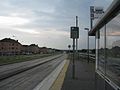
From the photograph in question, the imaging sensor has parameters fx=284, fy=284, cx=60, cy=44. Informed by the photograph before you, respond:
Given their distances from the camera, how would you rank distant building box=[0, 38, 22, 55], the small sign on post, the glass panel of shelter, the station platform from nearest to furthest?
the glass panel of shelter → the station platform → the small sign on post → distant building box=[0, 38, 22, 55]

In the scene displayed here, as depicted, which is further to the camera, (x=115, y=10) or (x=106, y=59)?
(x=106, y=59)

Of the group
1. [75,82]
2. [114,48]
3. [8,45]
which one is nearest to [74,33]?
[75,82]

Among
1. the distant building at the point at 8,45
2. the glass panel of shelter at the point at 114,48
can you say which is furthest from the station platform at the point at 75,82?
the distant building at the point at 8,45

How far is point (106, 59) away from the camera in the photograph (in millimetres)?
6512

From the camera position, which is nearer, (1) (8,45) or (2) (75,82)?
(2) (75,82)

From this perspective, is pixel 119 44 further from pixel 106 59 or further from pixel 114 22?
pixel 106 59

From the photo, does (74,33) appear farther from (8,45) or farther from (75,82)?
(8,45)

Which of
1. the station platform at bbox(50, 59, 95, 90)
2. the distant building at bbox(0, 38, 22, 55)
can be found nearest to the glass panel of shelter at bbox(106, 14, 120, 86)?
the station platform at bbox(50, 59, 95, 90)

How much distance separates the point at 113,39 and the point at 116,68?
0.57 meters

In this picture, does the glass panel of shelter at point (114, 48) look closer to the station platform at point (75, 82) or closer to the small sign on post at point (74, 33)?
the station platform at point (75, 82)

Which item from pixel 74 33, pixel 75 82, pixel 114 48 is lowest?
pixel 75 82

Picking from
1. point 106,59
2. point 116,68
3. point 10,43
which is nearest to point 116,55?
point 116,68

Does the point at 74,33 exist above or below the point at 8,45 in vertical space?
below

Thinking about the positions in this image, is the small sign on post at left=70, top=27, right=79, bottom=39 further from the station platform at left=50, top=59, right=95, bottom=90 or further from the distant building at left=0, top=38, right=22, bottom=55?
the distant building at left=0, top=38, right=22, bottom=55
